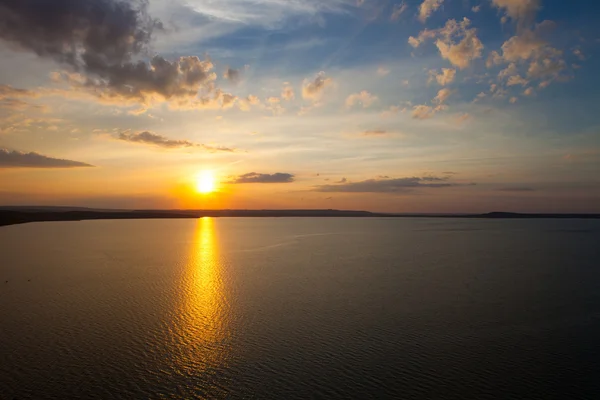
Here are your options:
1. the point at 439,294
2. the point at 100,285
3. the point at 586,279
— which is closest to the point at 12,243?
the point at 100,285

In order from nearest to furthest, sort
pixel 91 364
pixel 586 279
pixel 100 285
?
pixel 91 364 < pixel 100 285 < pixel 586 279

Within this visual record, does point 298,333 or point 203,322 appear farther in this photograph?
point 203,322

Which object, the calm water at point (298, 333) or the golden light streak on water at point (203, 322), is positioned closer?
the calm water at point (298, 333)

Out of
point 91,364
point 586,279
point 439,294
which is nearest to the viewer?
point 91,364

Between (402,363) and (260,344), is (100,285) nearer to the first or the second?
(260,344)

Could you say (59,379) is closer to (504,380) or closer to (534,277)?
(504,380)

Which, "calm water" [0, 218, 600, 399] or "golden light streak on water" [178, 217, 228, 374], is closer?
"calm water" [0, 218, 600, 399]

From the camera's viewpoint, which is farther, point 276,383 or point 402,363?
point 402,363

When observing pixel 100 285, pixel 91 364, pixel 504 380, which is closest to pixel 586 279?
pixel 504 380
